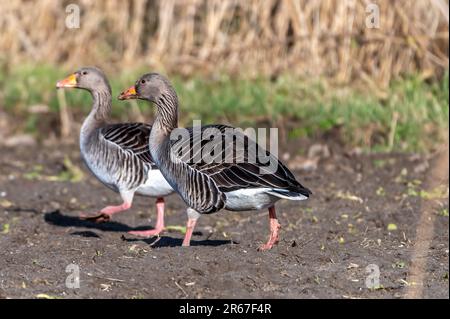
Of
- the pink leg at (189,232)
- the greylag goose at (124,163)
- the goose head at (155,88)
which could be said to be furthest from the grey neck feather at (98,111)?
the pink leg at (189,232)

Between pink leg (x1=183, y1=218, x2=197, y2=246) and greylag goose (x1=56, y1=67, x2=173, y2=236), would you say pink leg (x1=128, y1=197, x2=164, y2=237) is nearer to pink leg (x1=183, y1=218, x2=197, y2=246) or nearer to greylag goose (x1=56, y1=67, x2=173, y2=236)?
greylag goose (x1=56, y1=67, x2=173, y2=236)

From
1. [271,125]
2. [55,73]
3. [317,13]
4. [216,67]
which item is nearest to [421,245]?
[271,125]

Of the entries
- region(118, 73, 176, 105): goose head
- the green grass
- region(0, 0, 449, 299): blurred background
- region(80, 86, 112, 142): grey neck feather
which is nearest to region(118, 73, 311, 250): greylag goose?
region(0, 0, 449, 299): blurred background

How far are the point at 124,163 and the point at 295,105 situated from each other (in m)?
4.52

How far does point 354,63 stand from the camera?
A: 13547mm

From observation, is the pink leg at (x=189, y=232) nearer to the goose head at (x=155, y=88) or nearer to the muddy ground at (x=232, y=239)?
the muddy ground at (x=232, y=239)

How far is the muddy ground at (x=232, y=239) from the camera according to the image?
21.0ft

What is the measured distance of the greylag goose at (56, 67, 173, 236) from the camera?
9.27m

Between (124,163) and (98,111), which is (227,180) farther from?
(98,111)

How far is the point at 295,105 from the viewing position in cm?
1330

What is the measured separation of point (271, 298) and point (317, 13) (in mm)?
8411

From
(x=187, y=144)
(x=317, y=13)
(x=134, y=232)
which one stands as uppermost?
(x=317, y=13)

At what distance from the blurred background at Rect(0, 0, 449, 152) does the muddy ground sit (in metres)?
0.67
